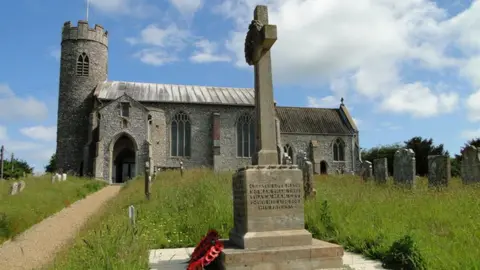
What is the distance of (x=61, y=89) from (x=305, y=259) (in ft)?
115

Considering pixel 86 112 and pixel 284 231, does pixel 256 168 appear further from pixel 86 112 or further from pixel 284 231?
pixel 86 112

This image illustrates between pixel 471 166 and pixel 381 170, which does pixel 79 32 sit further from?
pixel 471 166

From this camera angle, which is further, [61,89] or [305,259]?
[61,89]

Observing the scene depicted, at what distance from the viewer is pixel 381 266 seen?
17.6 ft

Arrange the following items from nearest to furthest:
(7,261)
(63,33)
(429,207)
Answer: (429,207), (7,261), (63,33)

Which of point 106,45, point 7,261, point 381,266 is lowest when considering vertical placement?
point 7,261

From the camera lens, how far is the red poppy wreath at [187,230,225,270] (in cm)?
501

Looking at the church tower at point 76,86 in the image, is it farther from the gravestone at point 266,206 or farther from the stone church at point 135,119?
the gravestone at point 266,206

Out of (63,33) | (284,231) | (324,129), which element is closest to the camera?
(284,231)

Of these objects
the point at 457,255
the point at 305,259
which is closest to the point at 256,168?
the point at 305,259

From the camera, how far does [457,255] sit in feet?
14.5

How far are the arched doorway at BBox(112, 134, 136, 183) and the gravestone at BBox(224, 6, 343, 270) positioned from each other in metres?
28.7

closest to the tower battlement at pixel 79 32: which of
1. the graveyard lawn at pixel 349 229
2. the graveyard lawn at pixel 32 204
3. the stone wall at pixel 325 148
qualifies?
the graveyard lawn at pixel 32 204

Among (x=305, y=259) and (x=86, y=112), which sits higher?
(x=86, y=112)
